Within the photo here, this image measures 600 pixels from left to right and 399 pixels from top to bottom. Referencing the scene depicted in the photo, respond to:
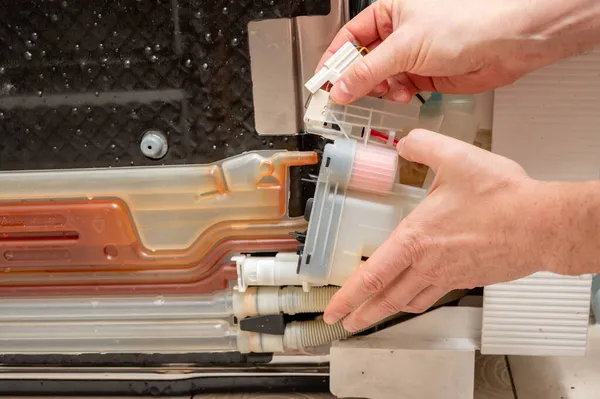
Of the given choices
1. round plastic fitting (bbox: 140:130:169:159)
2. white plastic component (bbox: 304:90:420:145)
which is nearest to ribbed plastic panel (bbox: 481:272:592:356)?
white plastic component (bbox: 304:90:420:145)

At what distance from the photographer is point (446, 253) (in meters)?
0.77

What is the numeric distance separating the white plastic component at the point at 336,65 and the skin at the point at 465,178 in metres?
0.03

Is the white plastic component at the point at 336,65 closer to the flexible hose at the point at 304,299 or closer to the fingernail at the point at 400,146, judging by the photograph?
the fingernail at the point at 400,146

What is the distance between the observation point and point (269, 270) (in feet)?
3.30

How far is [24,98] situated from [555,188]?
895 millimetres

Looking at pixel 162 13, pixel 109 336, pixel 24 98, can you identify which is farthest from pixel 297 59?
pixel 109 336

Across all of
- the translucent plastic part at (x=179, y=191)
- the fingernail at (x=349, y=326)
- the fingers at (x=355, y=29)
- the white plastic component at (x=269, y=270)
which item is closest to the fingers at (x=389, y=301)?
the fingernail at (x=349, y=326)

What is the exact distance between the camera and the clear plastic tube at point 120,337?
43.2 inches

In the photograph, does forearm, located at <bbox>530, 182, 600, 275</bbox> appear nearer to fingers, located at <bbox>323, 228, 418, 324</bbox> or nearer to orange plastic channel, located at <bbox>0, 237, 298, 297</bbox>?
fingers, located at <bbox>323, 228, 418, 324</bbox>

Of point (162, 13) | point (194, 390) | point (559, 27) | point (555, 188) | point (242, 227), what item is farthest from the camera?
point (194, 390)

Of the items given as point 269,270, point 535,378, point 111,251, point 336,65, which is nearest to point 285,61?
point 336,65

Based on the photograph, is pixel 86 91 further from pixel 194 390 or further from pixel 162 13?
pixel 194 390

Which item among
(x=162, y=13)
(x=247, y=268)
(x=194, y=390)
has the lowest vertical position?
(x=194, y=390)

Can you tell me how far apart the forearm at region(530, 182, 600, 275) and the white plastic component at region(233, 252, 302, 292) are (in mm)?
442
